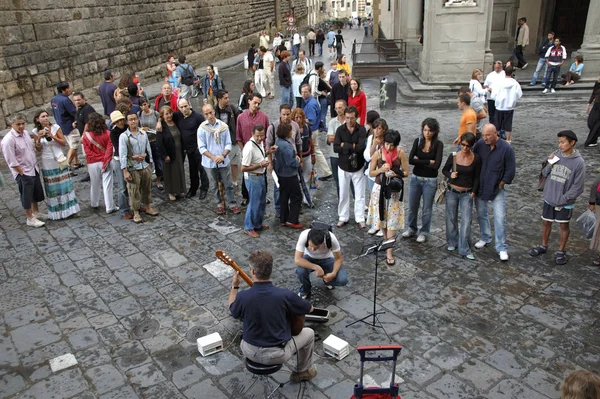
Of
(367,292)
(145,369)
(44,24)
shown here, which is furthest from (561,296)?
(44,24)

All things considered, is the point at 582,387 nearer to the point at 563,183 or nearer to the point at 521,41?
the point at 563,183

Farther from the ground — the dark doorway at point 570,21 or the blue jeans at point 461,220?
the dark doorway at point 570,21

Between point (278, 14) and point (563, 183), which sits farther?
point (278, 14)

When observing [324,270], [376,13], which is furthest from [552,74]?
[376,13]

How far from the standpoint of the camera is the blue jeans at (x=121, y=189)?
8.05m

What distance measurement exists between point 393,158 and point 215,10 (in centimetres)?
2488

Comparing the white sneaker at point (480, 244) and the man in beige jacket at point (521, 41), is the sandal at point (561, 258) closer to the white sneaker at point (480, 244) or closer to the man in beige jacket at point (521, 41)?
the white sneaker at point (480, 244)

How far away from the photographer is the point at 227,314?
5.64 meters

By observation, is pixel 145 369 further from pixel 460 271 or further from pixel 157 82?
pixel 157 82

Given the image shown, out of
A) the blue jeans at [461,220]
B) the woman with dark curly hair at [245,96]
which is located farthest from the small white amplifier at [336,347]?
the woman with dark curly hair at [245,96]

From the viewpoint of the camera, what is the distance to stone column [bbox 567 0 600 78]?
15437mm

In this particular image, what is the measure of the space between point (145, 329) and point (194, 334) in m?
0.55

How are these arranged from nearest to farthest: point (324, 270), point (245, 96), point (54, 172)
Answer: point (324, 270), point (54, 172), point (245, 96)

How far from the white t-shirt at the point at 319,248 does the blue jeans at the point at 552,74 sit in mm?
12480
